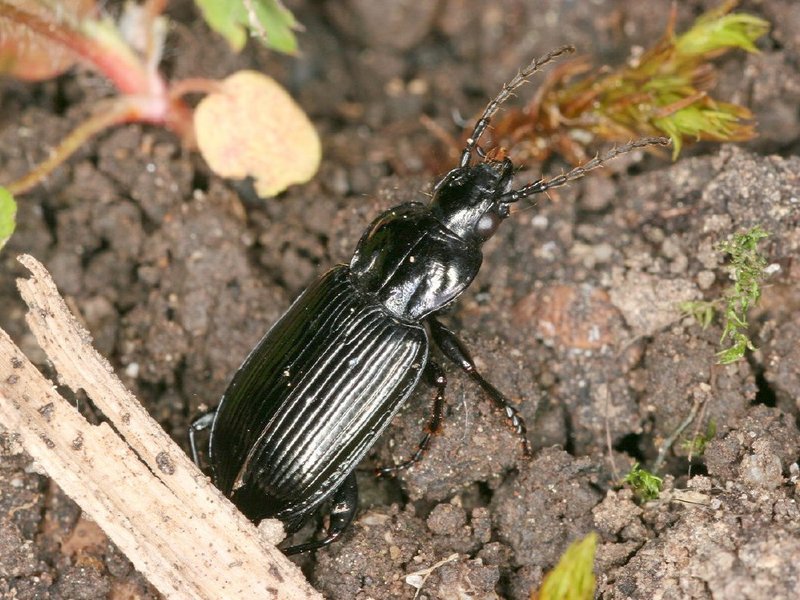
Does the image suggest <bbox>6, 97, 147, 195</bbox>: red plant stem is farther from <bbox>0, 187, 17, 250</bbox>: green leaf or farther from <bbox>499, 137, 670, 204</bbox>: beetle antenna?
<bbox>499, 137, 670, 204</bbox>: beetle antenna

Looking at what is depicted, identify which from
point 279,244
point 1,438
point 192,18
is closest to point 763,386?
point 279,244

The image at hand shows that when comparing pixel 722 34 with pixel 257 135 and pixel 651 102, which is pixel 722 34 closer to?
pixel 651 102

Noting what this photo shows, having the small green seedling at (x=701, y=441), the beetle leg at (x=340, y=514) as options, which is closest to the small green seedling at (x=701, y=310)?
the small green seedling at (x=701, y=441)

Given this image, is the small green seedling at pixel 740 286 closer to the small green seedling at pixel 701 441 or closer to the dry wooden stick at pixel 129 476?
the small green seedling at pixel 701 441

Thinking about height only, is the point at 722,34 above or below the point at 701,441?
above

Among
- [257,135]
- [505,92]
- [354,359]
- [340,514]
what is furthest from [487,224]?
Answer: [340,514]

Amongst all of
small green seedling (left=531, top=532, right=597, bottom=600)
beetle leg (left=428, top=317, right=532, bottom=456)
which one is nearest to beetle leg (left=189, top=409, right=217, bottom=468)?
beetle leg (left=428, top=317, right=532, bottom=456)

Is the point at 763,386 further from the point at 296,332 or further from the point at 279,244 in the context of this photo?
the point at 279,244
